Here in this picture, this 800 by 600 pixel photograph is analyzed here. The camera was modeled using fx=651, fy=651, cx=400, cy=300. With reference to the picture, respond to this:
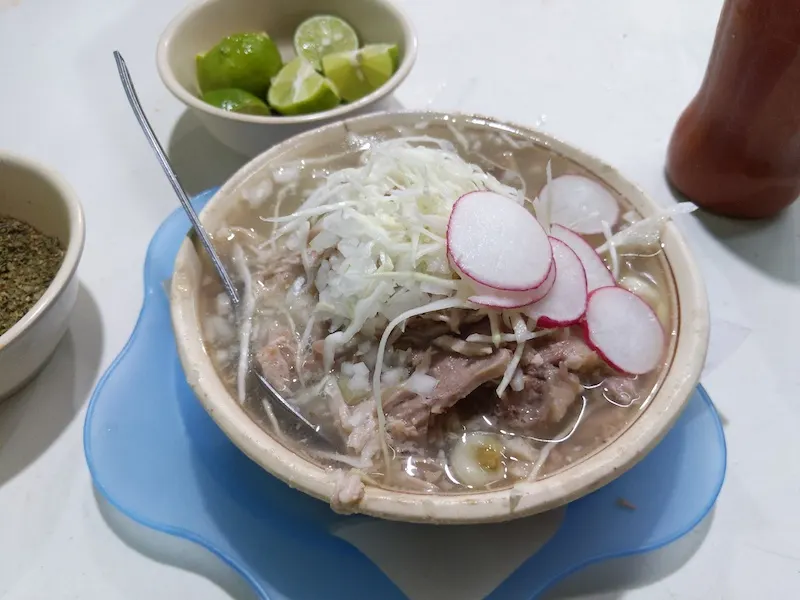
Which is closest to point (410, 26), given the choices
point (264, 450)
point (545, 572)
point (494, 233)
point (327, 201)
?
point (327, 201)

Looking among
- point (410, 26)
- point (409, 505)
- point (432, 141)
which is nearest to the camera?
point (409, 505)

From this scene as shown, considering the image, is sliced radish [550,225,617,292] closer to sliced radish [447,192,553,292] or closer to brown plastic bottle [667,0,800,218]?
sliced radish [447,192,553,292]

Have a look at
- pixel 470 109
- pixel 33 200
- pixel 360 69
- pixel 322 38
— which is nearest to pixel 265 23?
pixel 322 38

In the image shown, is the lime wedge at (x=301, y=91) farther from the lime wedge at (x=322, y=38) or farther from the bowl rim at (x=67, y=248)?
the bowl rim at (x=67, y=248)

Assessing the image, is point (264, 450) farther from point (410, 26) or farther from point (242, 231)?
point (410, 26)

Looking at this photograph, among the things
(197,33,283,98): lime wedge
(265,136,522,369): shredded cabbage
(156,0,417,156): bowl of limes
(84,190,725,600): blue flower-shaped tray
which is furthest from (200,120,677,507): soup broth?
(197,33,283,98): lime wedge

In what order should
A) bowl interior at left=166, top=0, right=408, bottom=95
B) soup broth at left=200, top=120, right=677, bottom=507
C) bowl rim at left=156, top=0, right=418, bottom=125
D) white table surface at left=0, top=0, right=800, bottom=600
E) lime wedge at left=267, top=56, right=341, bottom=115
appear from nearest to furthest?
soup broth at left=200, top=120, right=677, bottom=507 < white table surface at left=0, top=0, right=800, bottom=600 < bowl rim at left=156, top=0, right=418, bottom=125 < lime wedge at left=267, top=56, right=341, bottom=115 < bowl interior at left=166, top=0, right=408, bottom=95

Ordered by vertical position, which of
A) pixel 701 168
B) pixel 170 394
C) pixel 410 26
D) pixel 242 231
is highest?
pixel 410 26
